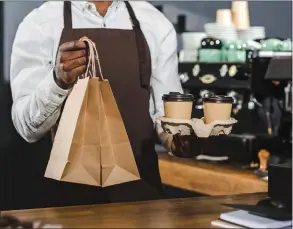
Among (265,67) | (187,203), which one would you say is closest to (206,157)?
(265,67)

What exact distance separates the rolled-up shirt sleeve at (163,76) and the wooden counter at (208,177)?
789mm

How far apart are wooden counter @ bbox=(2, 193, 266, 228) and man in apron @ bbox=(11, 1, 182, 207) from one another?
1.83ft

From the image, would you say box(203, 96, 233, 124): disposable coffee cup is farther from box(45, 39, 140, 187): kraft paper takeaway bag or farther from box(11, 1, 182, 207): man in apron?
box(11, 1, 182, 207): man in apron

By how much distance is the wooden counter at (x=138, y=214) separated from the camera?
1.53 meters

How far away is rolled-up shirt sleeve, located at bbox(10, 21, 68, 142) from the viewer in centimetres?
208

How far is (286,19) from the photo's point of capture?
4156mm

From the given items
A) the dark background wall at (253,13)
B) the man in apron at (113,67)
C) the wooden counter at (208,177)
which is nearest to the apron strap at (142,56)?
the man in apron at (113,67)

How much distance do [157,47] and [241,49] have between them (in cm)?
132

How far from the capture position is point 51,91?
6.66 feet

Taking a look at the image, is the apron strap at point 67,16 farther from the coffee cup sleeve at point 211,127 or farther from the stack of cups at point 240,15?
the stack of cups at point 240,15

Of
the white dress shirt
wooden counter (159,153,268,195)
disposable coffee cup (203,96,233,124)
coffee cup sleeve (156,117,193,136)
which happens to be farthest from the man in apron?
wooden counter (159,153,268,195)

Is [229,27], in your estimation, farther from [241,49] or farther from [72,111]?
[72,111]

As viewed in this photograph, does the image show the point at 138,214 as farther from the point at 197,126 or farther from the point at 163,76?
the point at 163,76

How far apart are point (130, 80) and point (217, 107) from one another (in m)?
0.71
